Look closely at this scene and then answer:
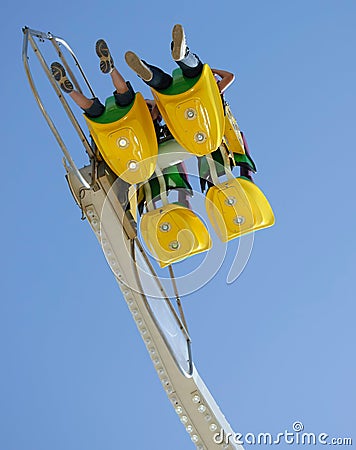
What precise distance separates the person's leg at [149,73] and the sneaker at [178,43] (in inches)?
2.4

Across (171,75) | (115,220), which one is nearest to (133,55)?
(171,75)

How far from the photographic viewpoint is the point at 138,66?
1.86m

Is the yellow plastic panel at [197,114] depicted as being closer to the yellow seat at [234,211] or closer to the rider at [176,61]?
the rider at [176,61]

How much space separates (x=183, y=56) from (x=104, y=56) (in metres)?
0.18

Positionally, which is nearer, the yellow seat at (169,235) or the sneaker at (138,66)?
the sneaker at (138,66)

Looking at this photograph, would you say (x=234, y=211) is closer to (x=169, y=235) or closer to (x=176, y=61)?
(x=169, y=235)

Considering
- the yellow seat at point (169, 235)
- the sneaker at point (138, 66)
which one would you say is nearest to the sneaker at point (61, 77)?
the sneaker at point (138, 66)

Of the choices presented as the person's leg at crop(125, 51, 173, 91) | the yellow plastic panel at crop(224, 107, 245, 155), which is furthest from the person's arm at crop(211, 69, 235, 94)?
the person's leg at crop(125, 51, 173, 91)

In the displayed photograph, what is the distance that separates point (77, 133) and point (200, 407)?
0.75 metres

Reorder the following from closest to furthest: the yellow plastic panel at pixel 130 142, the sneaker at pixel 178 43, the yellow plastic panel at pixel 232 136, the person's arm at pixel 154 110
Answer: the sneaker at pixel 178 43, the yellow plastic panel at pixel 130 142, the person's arm at pixel 154 110, the yellow plastic panel at pixel 232 136

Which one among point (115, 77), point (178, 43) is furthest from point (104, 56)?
point (178, 43)

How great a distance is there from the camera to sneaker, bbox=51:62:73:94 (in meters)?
1.89

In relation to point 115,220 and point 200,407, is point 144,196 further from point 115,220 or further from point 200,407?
point 200,407

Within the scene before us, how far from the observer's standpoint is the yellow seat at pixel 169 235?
207 cm
